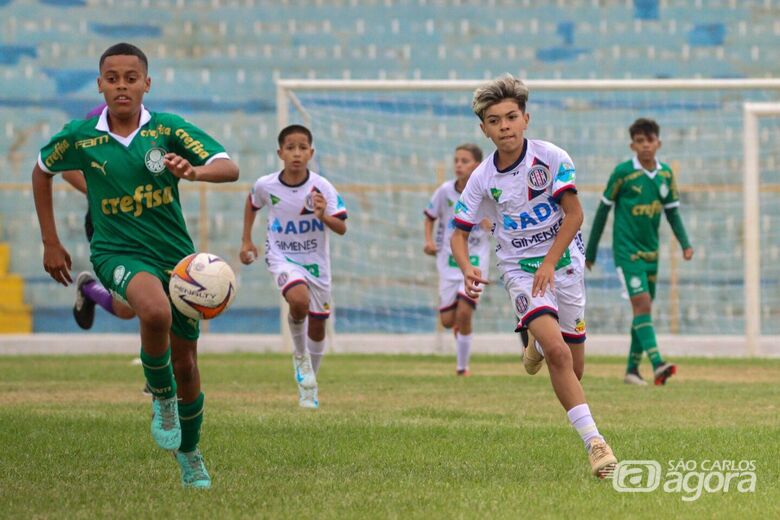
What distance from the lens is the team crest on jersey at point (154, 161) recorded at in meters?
5.82

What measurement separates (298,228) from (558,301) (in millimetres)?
3945

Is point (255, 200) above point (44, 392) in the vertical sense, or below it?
above

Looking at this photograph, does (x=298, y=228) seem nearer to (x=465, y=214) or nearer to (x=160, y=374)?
(x=465, y=214)

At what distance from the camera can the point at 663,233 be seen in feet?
61.7

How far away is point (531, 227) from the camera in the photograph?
6.43 metres

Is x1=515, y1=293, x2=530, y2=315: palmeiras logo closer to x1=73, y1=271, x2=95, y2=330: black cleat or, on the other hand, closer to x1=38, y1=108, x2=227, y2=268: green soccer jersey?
x1=38, y1=108, x2=227, y2=268: green soccer jersey

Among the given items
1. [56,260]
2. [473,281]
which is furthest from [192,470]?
[473,281]

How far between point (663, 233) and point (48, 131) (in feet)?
29.3

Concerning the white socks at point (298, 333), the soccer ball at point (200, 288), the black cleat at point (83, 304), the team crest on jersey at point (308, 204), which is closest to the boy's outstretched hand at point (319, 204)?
the team crest on jersey at point (308, 204)

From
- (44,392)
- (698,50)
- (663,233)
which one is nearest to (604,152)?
(663,233)

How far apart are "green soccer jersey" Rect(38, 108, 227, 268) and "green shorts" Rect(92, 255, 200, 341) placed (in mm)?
49

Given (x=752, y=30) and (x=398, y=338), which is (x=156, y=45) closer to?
(x=398, y=338)

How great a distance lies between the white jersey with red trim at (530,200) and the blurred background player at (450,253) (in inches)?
232

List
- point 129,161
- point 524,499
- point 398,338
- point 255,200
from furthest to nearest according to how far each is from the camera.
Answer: point 398,338 < point 255,200 < point 129,161 < point 524,499
